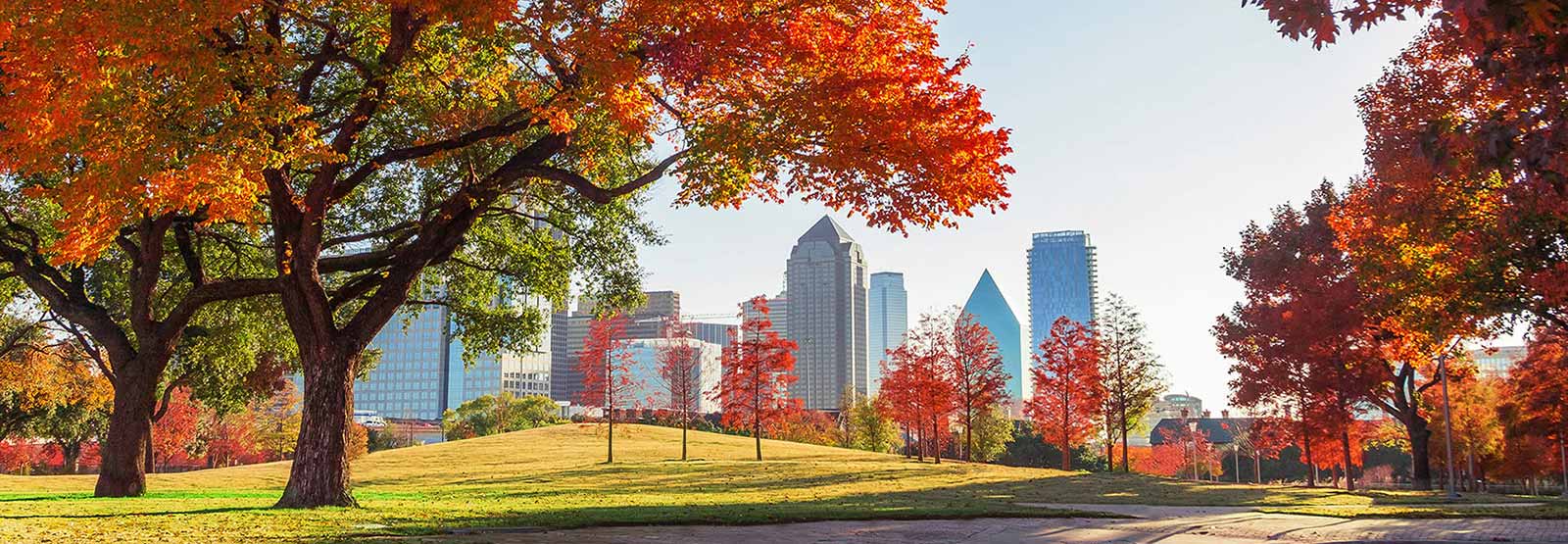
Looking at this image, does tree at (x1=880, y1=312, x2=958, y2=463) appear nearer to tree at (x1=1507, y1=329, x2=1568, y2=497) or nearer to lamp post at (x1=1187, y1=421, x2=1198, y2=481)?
tree at (x1=1507, y1=329, x2=1568, y2=497)

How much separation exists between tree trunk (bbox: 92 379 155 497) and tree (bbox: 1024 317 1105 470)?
41.2 meters

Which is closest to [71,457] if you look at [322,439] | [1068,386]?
[322,439]

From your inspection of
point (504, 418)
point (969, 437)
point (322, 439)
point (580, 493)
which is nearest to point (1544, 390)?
point (969, 437)

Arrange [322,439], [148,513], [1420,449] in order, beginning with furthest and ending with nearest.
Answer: [1420,449] < [322,439] < [148,513]

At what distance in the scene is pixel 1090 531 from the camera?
1362 cm

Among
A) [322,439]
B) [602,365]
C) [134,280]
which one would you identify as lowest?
[322,439]

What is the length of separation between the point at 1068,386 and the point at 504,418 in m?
59.0

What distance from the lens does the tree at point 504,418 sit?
92.6 m

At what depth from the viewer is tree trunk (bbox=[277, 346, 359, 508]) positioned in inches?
640

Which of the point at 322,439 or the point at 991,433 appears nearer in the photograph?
the point at 322,439

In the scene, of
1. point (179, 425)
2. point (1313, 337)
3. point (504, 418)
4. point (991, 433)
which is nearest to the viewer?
point (1313, 337)

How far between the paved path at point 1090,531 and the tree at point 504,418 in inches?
3217

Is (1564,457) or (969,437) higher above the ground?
(969,437)

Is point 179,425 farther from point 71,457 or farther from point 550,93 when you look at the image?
point 550,93
